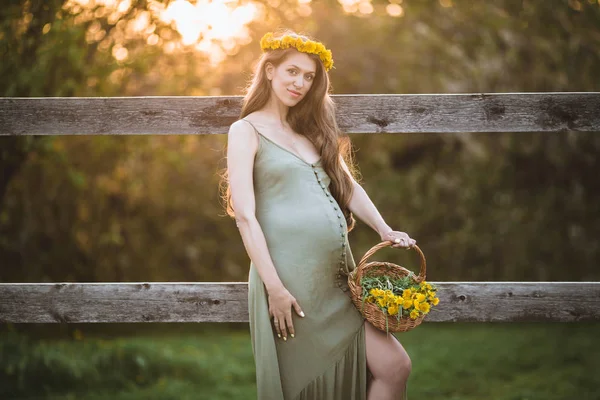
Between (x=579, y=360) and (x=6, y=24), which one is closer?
(x=6, y=24)

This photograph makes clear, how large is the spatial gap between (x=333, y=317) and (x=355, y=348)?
174 millimetres

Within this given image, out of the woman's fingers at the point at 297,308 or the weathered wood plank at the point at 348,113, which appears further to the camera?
the weathered wood plank at the point at 348,113

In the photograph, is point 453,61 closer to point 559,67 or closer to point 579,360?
point 559,67

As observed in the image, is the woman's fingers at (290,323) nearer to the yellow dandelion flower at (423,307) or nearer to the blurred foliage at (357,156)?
the yellow dandelion flower at (423,307)

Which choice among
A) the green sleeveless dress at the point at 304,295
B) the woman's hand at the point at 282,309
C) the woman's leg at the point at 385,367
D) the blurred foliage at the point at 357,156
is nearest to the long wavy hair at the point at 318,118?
the green sleeveless dress at the point at 304,295

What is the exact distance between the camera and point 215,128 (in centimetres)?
326

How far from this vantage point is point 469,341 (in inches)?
236

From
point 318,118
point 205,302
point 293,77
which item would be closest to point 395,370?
point 205,302

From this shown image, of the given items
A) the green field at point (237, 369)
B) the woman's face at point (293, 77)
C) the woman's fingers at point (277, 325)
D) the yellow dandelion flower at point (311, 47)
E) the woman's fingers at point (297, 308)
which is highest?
the yellow dandelion flower at point (311, 47)

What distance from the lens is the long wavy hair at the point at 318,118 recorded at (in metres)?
3.04

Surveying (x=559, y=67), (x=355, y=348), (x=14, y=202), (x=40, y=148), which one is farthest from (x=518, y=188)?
(x=14, y=202)

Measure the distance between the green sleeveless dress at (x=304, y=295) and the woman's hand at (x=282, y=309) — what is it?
0.04 metres

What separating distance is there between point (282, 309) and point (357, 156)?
182 inches

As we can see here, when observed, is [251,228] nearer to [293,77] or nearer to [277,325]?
[277,325]
